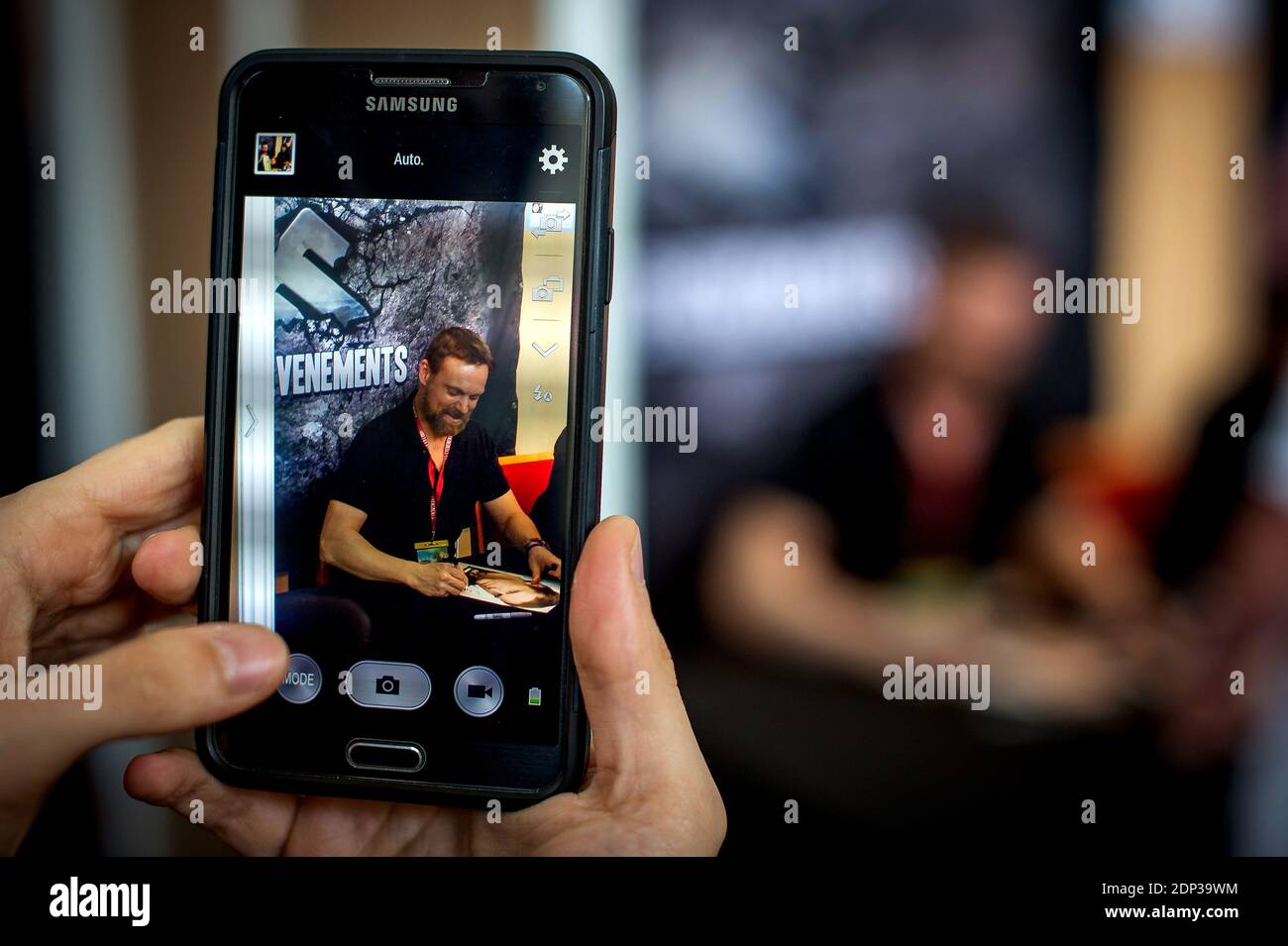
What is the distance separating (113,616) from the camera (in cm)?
57

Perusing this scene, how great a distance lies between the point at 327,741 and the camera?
0.46 meters

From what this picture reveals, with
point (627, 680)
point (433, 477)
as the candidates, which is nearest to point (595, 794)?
point (627, 680)

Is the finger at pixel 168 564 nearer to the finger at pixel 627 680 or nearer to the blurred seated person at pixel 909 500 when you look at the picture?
the finger at pixel 627 680

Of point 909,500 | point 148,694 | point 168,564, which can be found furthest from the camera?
point 909,500

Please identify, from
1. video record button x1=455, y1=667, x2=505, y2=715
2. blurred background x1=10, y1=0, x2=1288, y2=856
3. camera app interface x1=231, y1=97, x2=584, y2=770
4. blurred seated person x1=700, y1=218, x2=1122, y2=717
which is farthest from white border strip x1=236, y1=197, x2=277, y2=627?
blurred seated person x1=700, y1=218, x2=1122, y2=717

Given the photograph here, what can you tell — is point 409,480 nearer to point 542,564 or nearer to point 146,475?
point 542,564

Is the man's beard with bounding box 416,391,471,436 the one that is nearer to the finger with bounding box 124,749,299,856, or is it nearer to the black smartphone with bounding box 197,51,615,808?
the black smartphone with bounding box 197,51,615,808

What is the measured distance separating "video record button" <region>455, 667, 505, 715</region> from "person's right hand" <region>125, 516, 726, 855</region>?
43 millimetres

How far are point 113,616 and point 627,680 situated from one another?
344mm

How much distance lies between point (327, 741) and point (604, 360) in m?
0.24

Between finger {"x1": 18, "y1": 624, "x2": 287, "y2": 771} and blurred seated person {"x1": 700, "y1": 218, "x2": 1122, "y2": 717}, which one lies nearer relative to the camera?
finger {"x1": 18, "y1": 624, "x2": 287, "y2": 771}

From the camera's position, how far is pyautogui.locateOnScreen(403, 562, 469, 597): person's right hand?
449 mm
